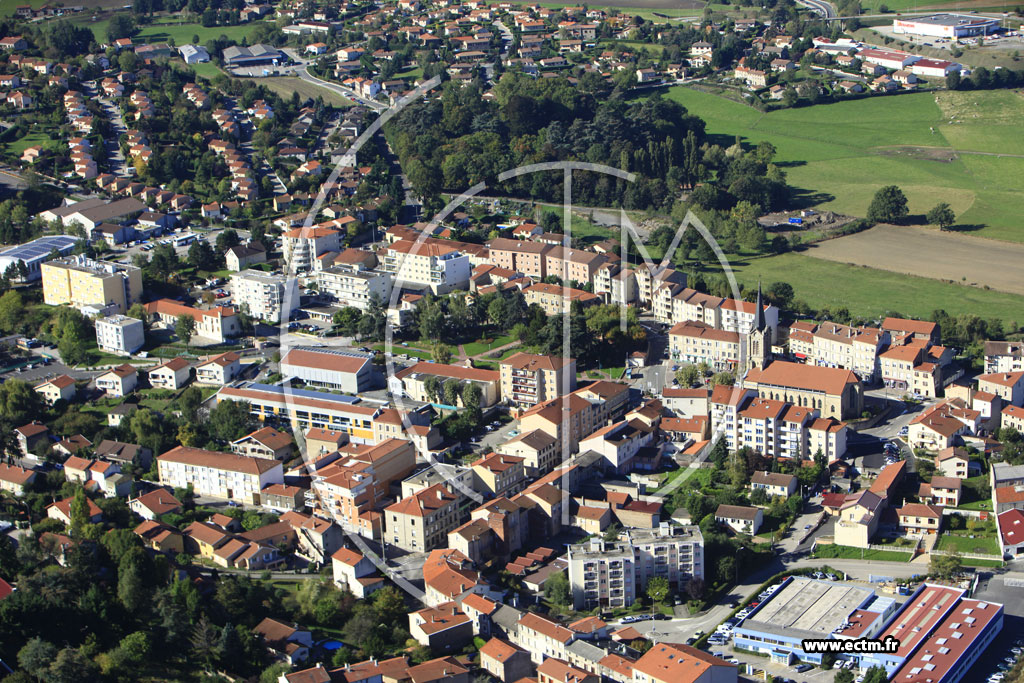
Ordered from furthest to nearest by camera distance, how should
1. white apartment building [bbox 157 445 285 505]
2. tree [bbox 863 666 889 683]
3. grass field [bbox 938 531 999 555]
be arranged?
Result: white apartment building [bbox 157 445 285 505]
grass field [bbox 938 531 999 555]
tree [bbox 863 666 889 683]

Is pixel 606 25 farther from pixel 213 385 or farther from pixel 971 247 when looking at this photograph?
pixel 213 385

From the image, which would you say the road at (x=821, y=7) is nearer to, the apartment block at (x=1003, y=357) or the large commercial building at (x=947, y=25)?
the large commercial building at (x=947, y=25)

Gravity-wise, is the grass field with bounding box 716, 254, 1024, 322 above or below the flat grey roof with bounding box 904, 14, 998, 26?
below

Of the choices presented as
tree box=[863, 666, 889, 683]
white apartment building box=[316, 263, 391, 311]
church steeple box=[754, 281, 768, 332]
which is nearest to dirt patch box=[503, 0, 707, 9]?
white apartment building box=[316, 263, 391, 311]

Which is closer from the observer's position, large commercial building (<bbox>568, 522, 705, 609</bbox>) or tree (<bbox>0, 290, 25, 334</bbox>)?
large commercial building (<bbox>568, 522, 705, 609</bbox>)

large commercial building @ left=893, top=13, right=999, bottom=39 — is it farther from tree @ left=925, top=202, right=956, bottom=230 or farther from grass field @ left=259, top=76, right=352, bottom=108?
grass field @ left=259, top=76, right=352, bottom=108

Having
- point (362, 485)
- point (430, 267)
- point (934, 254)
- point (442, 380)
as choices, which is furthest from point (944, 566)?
point (934, 254)

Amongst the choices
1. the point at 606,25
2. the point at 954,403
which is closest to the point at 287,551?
the point at 954,403
